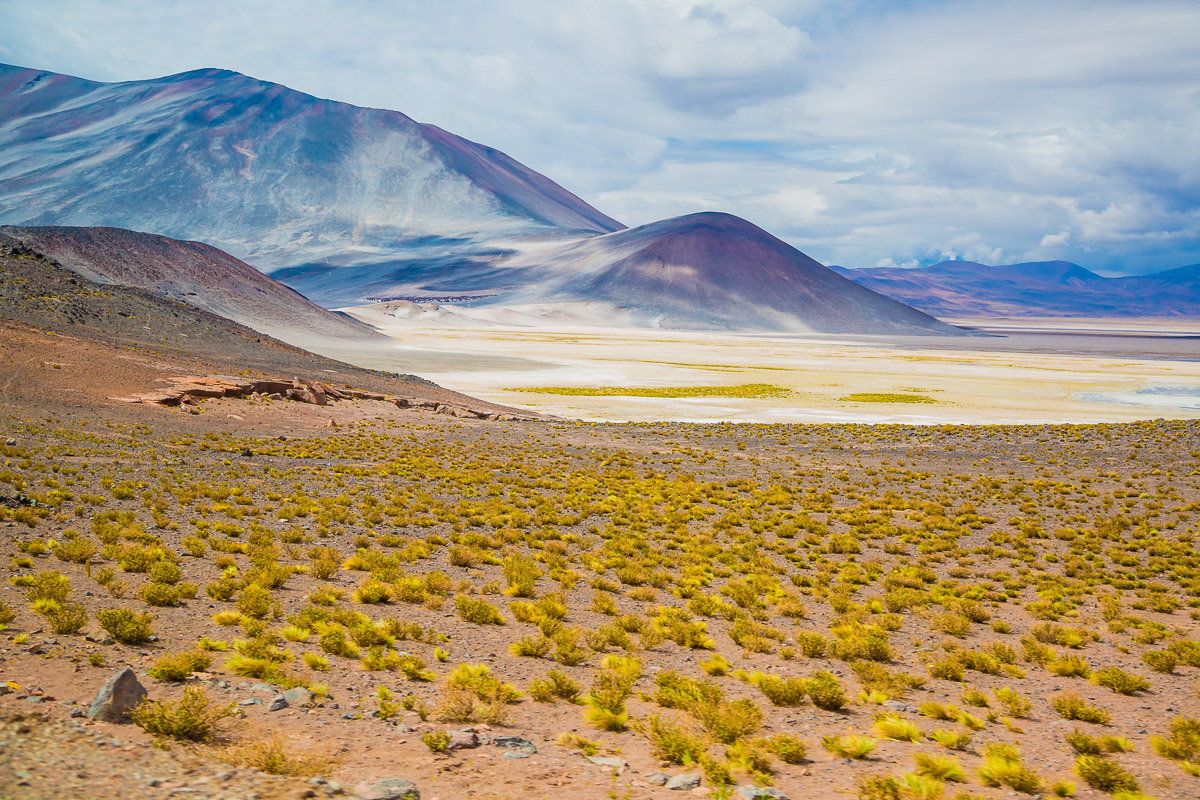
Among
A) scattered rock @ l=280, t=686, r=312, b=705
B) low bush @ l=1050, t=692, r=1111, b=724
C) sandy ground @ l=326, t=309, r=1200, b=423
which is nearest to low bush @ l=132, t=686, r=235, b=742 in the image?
scattered rock @ l=280, t=686, r=312, b=705

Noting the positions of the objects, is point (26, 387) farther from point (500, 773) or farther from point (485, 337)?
point (485, 337)

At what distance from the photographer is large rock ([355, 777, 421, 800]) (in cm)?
551

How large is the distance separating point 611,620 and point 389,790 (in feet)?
18.3

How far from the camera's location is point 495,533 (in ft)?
51.5

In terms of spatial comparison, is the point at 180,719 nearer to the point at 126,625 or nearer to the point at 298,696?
the point at 298,696

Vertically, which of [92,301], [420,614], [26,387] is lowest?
[420,614]

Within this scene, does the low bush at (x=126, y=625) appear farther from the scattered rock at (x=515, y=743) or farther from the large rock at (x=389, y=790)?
the scattered rock at (x=515, y=743)

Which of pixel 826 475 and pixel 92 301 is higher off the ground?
pixel 92 301

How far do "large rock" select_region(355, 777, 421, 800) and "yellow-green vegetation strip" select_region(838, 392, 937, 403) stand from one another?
52.1 meters

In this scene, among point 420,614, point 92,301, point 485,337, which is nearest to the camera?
point 420,614

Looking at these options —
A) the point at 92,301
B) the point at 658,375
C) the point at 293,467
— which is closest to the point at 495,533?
the point at 293,467

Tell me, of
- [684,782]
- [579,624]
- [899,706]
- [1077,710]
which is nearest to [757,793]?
[684,782]

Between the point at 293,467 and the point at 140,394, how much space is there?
42.4ft

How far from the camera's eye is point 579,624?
421 inches
